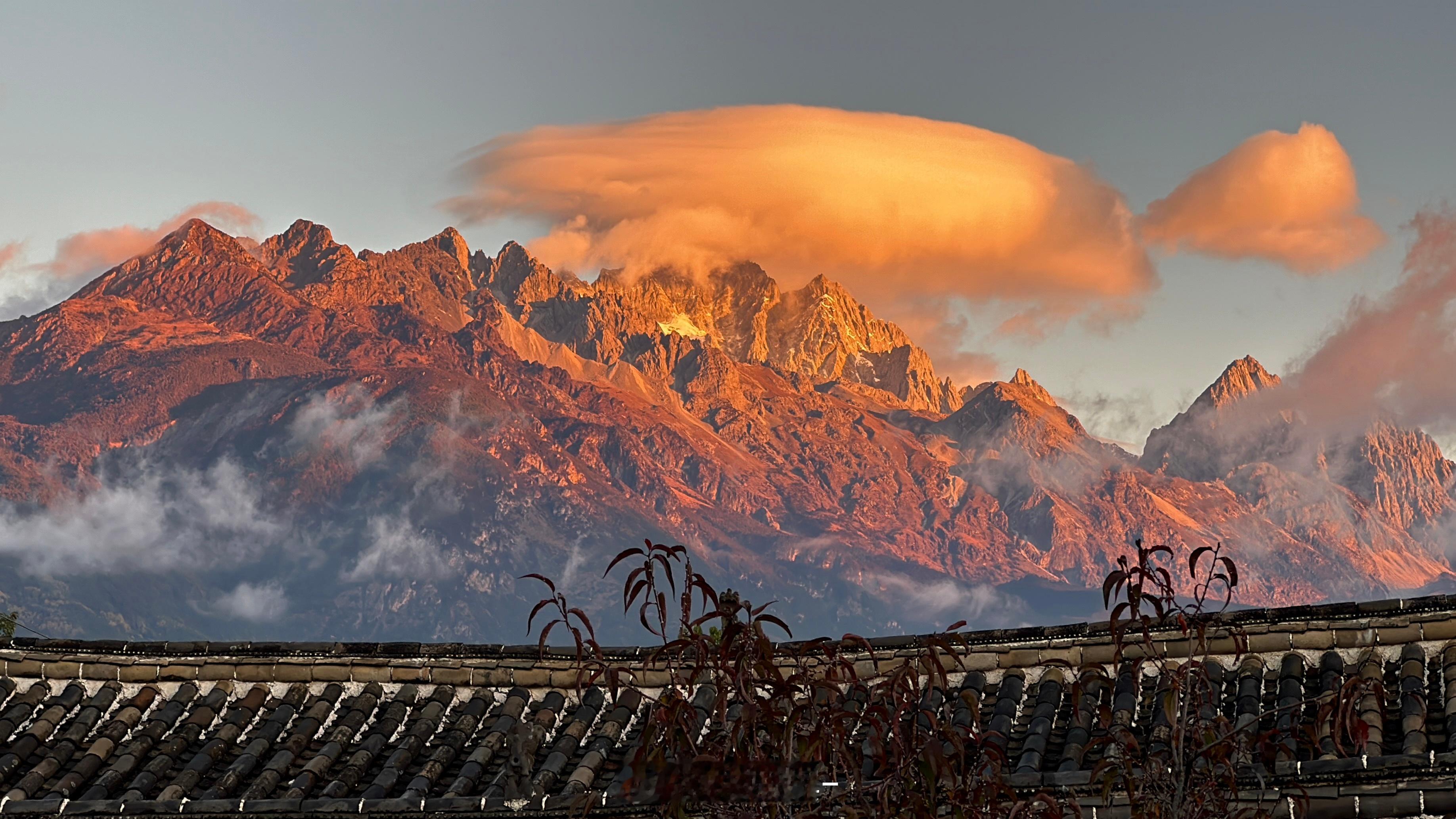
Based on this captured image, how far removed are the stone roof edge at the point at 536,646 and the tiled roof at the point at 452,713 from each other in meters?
0.03

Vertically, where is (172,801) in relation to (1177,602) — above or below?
below

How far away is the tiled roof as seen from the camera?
46.7 feet

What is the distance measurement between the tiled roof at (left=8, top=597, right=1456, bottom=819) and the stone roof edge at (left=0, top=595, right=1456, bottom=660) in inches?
1.3

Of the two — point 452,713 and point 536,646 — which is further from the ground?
point 536,646

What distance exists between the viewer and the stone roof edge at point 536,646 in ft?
50.3

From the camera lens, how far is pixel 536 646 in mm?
15453

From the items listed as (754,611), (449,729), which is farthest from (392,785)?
(754,611)

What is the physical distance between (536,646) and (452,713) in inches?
84.8

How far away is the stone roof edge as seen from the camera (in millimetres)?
15320

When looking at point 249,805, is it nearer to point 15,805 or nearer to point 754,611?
point 15,805

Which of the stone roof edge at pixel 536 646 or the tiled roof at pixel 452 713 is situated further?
the stone roof edge at pixel 536 646

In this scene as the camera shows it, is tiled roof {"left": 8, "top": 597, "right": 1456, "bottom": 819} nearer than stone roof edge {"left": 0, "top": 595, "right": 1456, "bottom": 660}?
Yes

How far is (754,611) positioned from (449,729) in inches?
373

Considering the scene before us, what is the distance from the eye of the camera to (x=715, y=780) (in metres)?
7.34
